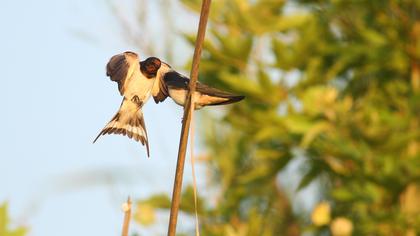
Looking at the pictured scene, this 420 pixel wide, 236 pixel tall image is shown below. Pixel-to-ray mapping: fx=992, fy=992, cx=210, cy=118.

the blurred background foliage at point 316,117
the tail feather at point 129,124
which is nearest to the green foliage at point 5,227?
the tail feather at point 129,124

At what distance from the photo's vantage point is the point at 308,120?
2.38m

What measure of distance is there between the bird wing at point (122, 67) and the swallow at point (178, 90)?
0.03 ft

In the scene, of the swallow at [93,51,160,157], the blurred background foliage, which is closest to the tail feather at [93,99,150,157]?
the swallow at [93,51,160,157]

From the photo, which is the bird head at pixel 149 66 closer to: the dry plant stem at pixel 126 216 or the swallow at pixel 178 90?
the swallow at pixel 178 90

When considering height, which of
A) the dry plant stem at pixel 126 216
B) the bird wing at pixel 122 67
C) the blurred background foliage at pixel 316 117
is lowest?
the dry plant stem at pixel 126 216

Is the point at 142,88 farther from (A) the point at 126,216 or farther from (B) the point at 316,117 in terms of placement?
(B) the point at 316,117

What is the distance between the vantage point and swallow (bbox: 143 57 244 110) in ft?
2.39

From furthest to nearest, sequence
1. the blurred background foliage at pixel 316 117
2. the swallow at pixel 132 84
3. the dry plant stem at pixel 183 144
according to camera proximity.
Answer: the blurred background foliage at pixel 316 117, the swallow at pixel 132 84, the dry plant stem at pixel 183 144

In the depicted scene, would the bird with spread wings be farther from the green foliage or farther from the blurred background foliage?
the blurred background foliage

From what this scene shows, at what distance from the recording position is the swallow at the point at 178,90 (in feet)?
2.39

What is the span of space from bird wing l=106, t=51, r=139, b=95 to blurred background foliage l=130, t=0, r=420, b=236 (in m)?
1.52

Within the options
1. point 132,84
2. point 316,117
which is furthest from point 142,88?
point 316,117

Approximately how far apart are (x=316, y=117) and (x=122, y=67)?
1663mm

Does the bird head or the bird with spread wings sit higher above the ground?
the bird head
